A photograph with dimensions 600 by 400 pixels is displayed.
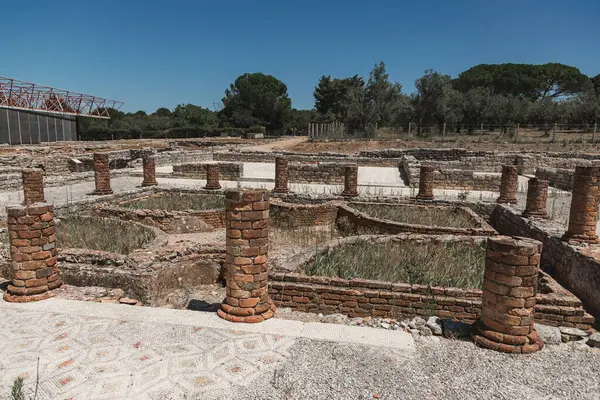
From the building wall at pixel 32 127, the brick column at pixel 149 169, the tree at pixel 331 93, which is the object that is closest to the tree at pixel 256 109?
the tree at pixel 331 93

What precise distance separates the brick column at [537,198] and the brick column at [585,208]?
86.9 inches

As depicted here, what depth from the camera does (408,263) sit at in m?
6.93

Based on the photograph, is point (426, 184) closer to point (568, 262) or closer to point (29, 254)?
point (568, 262)

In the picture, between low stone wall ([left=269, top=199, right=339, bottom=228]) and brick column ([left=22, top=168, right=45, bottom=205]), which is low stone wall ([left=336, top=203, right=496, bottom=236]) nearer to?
low stone wall ([left=269, top=199, right=339, bottom=228])

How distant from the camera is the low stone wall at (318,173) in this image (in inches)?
720

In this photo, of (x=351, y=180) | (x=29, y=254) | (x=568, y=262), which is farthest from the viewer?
(x=351, y=180)

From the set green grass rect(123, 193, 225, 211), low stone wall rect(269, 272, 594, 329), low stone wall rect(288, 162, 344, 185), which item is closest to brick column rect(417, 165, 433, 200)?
low stone wall rect(288, 162, 344, 185)

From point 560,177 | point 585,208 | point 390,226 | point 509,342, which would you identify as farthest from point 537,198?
point 560,177

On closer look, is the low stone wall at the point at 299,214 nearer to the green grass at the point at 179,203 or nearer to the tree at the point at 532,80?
the green grass at the point at 179,203

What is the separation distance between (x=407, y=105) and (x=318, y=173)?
2639cm

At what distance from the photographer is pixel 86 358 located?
3848 millimetres

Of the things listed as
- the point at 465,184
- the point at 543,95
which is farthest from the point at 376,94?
the point at 543,95

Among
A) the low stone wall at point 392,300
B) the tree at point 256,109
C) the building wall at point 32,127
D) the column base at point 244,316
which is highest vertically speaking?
the tree at point 256,109

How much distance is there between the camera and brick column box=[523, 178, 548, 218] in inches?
385
